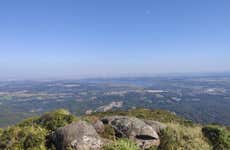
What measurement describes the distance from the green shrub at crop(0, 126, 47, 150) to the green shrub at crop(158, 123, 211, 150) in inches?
186

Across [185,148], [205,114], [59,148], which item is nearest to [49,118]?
[59,148]

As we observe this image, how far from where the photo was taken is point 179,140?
1023cm

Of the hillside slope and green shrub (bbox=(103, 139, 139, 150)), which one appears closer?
green shrub (bbox=(103, 139, 139, 150))

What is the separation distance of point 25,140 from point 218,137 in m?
9.12

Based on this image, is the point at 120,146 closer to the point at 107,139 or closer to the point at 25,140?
the point at 107,139

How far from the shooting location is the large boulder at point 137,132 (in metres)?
9.90

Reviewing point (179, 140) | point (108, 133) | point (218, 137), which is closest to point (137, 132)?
point (108, 133)

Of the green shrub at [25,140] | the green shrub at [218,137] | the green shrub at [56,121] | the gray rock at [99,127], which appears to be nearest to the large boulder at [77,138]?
the green shrub at [25,140]

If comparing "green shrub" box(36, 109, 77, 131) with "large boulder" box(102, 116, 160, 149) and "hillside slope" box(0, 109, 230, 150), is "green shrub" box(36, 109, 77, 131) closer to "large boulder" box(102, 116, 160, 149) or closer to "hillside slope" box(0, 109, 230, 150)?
"hillside slope" box(0, 109, 230, 150)

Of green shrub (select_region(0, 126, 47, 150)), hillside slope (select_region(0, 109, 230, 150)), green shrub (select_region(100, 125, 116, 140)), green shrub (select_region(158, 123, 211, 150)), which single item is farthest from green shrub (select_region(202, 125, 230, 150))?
green shrub (select_region(0, 126, 47, 150))

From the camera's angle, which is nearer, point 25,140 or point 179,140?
point 25,140

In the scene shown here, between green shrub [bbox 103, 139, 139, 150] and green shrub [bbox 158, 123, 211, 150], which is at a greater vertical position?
green shrub [bbox 103, 139, 139, 150]

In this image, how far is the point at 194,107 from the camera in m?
188

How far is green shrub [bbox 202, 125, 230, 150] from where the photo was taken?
1182 centimetres
